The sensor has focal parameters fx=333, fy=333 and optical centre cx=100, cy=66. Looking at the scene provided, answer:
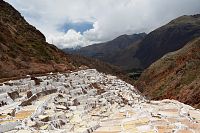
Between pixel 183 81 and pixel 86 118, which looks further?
pixel 183 81

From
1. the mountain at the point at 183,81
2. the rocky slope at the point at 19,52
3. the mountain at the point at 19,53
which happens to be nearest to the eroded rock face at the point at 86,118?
the mountain at the point at 19,53

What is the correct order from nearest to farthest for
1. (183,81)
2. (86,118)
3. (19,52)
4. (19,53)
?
1. (86,118)
2. (19,53)
3. (19,52)
4. (183,81)

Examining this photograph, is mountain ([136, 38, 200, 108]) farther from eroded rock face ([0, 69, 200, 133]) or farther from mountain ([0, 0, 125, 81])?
eroded rock face ([0, 69, 200, 133])

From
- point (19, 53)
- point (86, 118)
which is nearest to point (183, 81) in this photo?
point (19, 53)

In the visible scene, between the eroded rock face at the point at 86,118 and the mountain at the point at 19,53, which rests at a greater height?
the mountain at the point at 19,53

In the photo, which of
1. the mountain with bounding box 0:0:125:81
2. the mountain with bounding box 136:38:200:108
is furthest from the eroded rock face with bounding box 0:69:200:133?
the mountain with bounding box 136:38:200:108

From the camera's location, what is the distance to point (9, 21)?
218 feet

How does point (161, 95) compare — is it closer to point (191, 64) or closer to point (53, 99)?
point (191, 64)

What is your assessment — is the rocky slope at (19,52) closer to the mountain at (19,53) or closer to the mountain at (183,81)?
the mountain at (19,53)

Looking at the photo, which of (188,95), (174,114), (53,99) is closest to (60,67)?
(188,95)

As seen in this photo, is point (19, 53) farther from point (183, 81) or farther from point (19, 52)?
point (183, 81)

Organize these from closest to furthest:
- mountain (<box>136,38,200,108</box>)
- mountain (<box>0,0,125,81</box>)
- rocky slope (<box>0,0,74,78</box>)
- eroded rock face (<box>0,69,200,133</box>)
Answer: eroded rock face (<box>0,69,200,133</box>), mountain (<box>0,0,125,81</box>), rocky slope (<box>0,0,74,78</box>), mountain (<box>136,38,200,108</box>)

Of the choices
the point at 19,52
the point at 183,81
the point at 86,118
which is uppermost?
the point at 19,52

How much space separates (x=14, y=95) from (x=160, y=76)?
217ft
